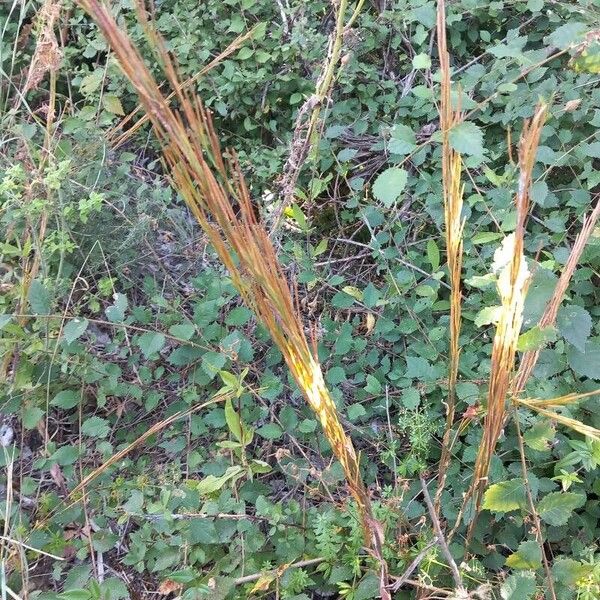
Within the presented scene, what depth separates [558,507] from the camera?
1.29 meters

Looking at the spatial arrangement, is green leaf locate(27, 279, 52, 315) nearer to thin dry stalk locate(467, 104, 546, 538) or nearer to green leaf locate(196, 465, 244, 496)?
green leaf locate(196, 465, 244, 496)

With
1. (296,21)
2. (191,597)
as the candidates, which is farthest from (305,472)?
(296,21)

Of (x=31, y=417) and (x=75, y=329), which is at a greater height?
(x=75, y=329)

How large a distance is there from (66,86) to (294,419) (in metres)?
1.91

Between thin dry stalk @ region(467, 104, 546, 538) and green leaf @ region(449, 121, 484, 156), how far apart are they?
27 cm

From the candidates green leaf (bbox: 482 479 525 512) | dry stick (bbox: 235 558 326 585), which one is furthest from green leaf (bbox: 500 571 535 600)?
dry stick (bbox: 235 558 326 585)

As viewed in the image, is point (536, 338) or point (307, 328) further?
point (307, 328)

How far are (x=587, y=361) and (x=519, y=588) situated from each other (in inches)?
22.0

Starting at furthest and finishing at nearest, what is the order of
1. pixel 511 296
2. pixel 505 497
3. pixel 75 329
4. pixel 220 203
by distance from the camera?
pixel 75 329
pixel 505 497
pixel 511 296
pixel 220 203

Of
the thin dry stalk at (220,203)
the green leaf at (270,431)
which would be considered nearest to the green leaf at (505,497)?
the thin dry stalk at (220,203)

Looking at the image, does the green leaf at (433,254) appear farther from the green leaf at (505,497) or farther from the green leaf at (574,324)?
the green leaf at (505,497)

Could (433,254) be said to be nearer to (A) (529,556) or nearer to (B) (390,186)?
(B) (390,186)

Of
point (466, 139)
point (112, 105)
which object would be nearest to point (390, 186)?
point (466, 139)

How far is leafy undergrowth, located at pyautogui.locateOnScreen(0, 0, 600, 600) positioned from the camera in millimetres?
1488
